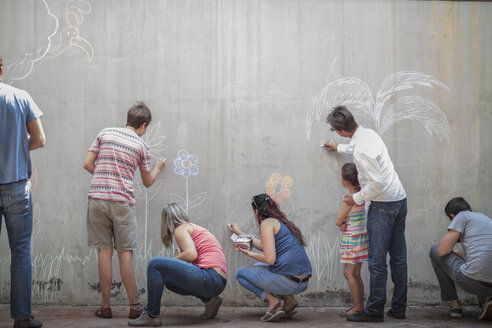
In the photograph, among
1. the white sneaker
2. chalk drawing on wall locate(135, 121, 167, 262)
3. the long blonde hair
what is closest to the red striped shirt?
the long blonde hair

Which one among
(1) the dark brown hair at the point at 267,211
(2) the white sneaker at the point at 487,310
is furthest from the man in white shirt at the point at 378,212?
(2) the white sneaker at the point at 487,310

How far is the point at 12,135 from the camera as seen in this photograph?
418cm

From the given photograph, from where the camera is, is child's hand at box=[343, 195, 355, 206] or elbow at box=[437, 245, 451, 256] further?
elbow at box=[437, 245, 451, 256]

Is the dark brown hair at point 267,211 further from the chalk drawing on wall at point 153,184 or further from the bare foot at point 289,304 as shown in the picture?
the chalk drawing on wall at point 153,184

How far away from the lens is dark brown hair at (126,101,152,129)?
5000mm

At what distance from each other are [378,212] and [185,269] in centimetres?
172

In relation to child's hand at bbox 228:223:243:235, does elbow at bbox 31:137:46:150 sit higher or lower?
higher

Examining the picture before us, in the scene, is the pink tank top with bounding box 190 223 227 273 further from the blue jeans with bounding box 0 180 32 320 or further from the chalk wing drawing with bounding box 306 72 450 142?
the chalk wing drawing with bounding box 306 72 450 142

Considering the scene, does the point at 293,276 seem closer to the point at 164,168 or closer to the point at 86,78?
the point at 164,168

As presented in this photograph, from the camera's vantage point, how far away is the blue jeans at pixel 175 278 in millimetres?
4586

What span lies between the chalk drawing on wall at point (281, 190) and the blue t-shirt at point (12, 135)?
227cm

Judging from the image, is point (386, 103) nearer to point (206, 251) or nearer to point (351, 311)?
point (351, 311)

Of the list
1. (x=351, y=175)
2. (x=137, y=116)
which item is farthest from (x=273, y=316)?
(x=137, y=116)

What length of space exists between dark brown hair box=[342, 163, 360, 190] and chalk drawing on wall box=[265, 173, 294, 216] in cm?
58
